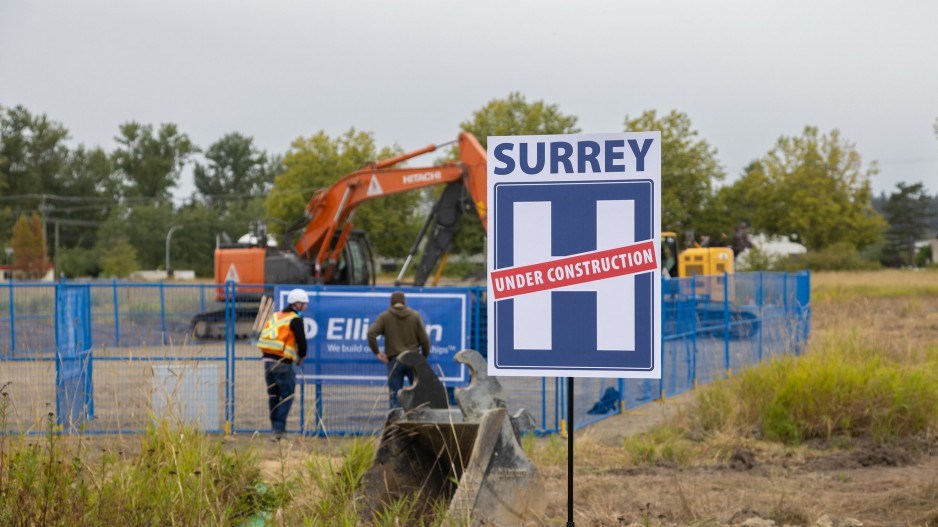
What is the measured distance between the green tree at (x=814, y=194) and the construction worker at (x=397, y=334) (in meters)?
44.5

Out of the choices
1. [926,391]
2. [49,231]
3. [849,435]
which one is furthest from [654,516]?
[49,231]

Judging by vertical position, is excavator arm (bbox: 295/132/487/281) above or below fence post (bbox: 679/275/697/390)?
above

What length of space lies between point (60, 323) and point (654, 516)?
769 centimetres

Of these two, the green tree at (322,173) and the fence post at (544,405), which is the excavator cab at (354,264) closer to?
the fence post at (544,405)

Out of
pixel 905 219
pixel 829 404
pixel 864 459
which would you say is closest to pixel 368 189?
pixel 829 404

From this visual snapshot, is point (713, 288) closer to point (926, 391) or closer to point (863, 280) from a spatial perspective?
point (926, 391)

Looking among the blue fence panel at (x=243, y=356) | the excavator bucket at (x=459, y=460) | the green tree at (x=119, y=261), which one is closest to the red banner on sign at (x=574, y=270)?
the excavator bucket at (x=459, y=460)

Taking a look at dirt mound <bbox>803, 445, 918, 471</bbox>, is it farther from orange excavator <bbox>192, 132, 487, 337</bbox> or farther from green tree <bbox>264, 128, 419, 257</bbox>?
green tree <bbox>264, 128, 419, 257</bbox>

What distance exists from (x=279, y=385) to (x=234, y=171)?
9574cm

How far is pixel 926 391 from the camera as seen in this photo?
1177 cm

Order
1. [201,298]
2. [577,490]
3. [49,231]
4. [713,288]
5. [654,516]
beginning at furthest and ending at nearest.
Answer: [49,231] < [713,288] < [201,298] < [577,490] < [654,516]

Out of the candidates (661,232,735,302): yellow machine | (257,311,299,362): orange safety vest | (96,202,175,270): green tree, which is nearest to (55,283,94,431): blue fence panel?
(257,311,299,362): orange safety vest

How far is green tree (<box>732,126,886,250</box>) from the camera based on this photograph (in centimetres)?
5444

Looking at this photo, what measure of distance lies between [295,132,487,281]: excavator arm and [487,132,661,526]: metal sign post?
15.5m
